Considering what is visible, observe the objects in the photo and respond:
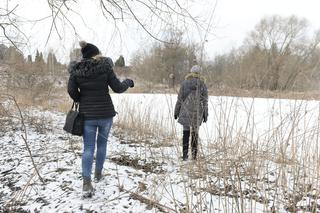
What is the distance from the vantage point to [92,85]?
268 centimetres

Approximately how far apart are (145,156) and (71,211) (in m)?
1.64

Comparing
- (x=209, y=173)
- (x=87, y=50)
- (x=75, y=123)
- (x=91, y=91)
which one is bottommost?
(x=209, y=173)

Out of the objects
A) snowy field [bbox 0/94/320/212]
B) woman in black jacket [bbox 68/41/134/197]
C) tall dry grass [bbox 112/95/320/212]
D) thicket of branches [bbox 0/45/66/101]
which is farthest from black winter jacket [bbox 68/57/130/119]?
thicket of branches [bbox 0/45/66/101]

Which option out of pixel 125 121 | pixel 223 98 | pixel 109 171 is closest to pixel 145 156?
pixel 109 171

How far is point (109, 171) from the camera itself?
3.46m

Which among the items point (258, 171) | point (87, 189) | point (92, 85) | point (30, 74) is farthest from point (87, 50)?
point (30, 74)

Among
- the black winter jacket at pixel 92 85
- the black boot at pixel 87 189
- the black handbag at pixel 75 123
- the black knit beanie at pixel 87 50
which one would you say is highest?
the black knit beanie at pixel 87 50

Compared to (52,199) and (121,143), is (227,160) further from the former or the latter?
(121,143)

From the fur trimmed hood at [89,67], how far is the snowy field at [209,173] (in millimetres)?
674

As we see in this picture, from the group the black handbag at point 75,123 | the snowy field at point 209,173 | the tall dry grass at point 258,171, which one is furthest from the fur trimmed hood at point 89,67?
the tall dry grass at point 258,171

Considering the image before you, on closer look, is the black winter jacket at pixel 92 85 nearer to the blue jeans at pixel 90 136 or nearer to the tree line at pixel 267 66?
the blue jeans at pixel 90 136

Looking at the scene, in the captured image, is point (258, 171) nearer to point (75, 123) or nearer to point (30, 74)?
point (75, 123)

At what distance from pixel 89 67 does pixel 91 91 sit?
22 centimetres

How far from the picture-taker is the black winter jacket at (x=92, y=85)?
265 cm
